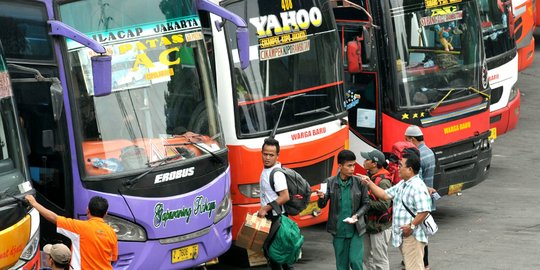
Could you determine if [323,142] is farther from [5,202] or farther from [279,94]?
[5,202]

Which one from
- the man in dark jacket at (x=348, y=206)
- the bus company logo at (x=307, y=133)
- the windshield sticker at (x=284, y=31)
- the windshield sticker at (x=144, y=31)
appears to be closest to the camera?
the windshield sticker at (x=144, y=31)

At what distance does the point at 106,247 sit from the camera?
11.0 meters

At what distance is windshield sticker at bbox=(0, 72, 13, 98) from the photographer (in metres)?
10.7

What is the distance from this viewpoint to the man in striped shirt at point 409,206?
486 inches

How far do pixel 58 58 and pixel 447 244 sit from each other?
19.2ft

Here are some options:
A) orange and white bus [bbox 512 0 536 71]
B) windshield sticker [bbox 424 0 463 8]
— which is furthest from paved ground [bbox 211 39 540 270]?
windshield sticker [bbox 424 0 463 8]

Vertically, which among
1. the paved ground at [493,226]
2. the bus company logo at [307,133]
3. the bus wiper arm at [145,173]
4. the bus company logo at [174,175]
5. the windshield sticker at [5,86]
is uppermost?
the windshield sticker at [5,86]

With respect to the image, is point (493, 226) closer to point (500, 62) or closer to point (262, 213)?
point (500, 62)

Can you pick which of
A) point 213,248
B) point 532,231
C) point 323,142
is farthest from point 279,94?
point 532,231

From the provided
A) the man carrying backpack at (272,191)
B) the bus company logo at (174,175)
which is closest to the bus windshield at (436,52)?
the man carrying backpack at (272,191)

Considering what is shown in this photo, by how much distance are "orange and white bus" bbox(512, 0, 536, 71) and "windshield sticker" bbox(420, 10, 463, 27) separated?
6234 millimetres

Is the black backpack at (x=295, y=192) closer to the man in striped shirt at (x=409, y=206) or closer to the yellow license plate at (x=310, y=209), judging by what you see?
the man in striped shirt at (x=409, y=206)

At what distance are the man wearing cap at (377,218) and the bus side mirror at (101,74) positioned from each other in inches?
114

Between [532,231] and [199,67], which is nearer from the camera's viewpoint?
[199,67]
